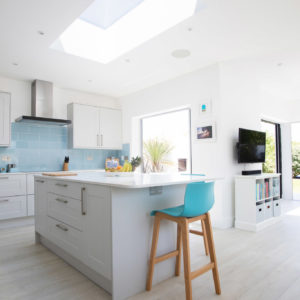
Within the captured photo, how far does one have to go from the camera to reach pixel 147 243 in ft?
6.60

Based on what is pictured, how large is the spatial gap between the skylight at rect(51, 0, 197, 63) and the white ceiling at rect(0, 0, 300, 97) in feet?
0.37

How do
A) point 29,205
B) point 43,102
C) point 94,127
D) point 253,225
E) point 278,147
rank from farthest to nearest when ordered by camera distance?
point 278,147 → point 94,127 → point 43,102 → point 29,205 → point 253,225

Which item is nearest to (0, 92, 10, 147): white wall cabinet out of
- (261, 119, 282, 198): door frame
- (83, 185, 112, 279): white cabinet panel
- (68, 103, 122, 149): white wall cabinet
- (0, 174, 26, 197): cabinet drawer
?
(0, 174, 26, 197): cabinet drawer

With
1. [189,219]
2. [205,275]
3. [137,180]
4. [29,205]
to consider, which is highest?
[137,180]

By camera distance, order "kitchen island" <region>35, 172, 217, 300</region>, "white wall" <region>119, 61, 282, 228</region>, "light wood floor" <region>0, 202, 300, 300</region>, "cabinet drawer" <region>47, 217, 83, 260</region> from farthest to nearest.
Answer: "white wall" <region>119, 61, 282, 228</region>, "cabinet drawer" <region>47, 217, 83, 260</region>, "light wood floor" <region>0, 202, 300, 300</region>, "kitchen island" <region>35, 172, 217, 300</region>

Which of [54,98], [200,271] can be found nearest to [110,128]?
[54,98]

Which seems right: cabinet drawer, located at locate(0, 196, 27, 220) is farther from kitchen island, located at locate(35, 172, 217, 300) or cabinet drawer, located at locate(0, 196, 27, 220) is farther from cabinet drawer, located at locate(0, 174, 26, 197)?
kitchen island, located at locate(35, 172, 217, 300)

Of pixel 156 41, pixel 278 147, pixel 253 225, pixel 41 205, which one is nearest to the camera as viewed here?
pixel 41 205

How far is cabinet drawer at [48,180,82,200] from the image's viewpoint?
7.37 feet

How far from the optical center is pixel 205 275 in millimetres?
2217

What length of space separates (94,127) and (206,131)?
259 cm

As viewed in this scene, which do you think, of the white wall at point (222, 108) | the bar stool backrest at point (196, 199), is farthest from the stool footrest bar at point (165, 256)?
the white wall at point (222, 108)

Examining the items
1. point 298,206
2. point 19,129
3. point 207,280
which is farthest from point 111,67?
point 298,206

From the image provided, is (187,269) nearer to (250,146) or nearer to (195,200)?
(195,200)
